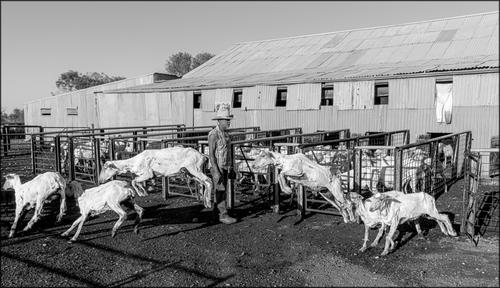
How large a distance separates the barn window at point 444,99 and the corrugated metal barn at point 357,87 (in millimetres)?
31

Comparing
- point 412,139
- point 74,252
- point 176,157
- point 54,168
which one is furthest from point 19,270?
point 412,139

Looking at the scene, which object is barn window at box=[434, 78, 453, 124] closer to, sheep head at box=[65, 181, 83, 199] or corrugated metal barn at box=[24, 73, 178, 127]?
sheep head at box=[65, 181, 83, 199]

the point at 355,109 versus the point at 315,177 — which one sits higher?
the point at 355,109

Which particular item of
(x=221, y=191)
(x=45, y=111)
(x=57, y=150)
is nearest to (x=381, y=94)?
(x=221, y=191)

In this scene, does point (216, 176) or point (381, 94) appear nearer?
point (216, 176)

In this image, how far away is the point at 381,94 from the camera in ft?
52.9

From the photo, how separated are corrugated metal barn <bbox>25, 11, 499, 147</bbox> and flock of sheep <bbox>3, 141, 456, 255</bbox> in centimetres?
819

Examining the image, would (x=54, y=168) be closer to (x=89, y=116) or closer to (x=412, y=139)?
(x=412, y=139)

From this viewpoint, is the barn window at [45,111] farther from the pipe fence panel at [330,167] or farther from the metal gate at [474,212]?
the metal gate at [474,212]

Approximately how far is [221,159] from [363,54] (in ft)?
51.6

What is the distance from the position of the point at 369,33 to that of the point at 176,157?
19374 millimetres

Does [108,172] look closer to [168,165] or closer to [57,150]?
[168,165]

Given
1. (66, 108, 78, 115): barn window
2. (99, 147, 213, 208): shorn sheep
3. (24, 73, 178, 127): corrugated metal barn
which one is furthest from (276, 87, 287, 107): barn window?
(66, 108, 78, 115): barn window

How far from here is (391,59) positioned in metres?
19.4
